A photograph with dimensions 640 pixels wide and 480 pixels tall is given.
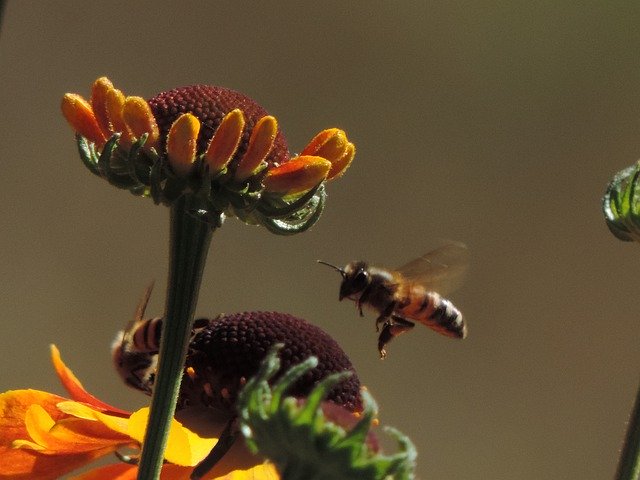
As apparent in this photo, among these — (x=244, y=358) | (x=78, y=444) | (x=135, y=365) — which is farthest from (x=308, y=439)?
(x=135, y=365)

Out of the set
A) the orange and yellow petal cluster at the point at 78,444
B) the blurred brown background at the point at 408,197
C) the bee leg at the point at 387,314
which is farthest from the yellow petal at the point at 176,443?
the blurred brown background at the point at 408,197

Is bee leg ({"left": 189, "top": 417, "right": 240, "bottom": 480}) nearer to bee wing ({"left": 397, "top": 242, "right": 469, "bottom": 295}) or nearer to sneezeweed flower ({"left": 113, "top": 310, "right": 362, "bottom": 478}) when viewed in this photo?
sneezeweed flower ({"left": 113, "top": 310, "right": 362, "bottom": 478})

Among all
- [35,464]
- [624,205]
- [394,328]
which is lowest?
[35,464]

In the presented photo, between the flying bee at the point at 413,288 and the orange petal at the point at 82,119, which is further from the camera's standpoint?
the flying bee at the point at 413,288

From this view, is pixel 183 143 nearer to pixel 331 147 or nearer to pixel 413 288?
pixel 331 147

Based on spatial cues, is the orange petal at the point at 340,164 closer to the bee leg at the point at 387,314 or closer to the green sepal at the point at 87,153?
the green sepal at the point at 87,153

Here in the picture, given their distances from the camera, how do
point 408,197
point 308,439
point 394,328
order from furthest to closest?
point 408,197
point 394,328
point 308,439
